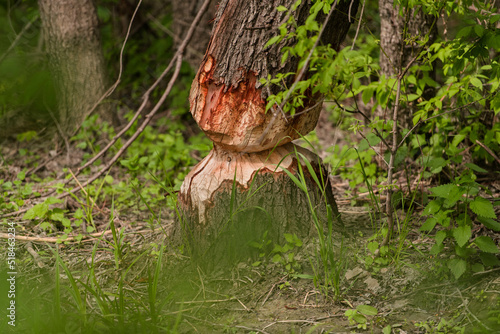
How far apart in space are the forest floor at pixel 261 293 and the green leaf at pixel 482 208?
283mm

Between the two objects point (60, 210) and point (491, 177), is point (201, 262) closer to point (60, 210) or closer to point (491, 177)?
point (60, 210)

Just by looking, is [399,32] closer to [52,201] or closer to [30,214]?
[52,201]

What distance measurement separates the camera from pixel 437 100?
250cm

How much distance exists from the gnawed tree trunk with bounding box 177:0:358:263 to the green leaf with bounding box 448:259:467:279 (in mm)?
682

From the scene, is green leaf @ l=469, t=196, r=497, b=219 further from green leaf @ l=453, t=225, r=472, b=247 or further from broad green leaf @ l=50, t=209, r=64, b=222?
broad green leaf @ l=50, t=209, r=64, b=222

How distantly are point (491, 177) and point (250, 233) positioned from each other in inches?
70.0

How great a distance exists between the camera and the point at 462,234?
2.03 m

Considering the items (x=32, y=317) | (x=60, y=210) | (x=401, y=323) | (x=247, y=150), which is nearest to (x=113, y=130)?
(x=60, y=210)

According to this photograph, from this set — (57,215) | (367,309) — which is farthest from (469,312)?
(57,215)

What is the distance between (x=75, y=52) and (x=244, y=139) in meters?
2.49

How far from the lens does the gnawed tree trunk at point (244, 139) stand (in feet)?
7.38

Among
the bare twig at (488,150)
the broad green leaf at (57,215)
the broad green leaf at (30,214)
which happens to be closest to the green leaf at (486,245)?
the bare twig at (488,150)

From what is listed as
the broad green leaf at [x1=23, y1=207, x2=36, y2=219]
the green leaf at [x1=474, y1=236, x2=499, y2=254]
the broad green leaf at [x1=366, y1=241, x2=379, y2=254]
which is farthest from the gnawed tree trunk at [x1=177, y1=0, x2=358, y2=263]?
the broad green leaf at [x1=23, y1=207, x2=36, y2=219]

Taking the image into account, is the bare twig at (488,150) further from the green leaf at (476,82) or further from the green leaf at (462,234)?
the green leaf at (462,234)
